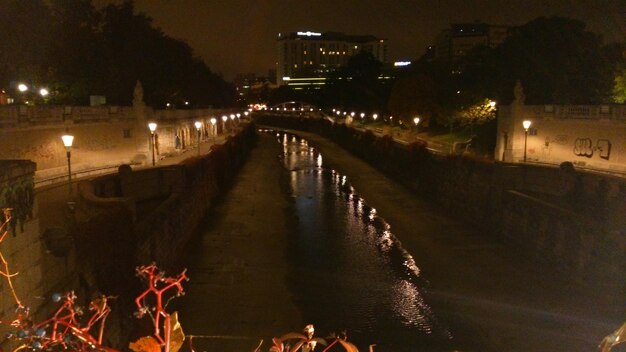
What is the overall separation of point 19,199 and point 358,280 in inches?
484

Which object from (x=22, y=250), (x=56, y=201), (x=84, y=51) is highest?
(x=84, y=51)

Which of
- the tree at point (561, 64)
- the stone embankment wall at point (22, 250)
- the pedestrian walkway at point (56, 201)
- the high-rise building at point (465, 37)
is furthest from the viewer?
the high-rise building at point (465, 37)

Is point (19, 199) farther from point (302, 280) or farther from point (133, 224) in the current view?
point (302, 280)

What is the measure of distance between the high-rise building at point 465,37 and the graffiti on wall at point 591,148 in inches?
4090

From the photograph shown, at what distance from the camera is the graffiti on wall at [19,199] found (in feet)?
22.7

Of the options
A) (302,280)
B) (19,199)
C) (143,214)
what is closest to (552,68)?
(143,214)

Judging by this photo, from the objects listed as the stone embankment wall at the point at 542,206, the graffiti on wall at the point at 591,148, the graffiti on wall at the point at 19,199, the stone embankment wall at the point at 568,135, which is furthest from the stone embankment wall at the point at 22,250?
the graffiti on wall at the point at 591,148

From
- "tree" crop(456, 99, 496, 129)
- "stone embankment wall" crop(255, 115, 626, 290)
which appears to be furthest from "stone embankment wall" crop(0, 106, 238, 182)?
"tree" crop(456, 99, 496, 129)

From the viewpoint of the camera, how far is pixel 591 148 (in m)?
33.2

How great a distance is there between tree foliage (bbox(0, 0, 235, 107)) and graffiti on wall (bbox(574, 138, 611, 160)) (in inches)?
1281

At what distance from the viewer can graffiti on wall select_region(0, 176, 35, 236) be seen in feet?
22.7

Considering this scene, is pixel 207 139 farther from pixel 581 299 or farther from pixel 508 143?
pixel 581 299

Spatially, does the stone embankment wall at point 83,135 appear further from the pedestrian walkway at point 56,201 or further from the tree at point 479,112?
the tree at point 479,112

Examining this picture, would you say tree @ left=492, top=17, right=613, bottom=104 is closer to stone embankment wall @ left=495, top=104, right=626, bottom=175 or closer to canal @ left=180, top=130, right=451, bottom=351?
stone embankment wall @ left=495, top=104, right=626, bottom=175
